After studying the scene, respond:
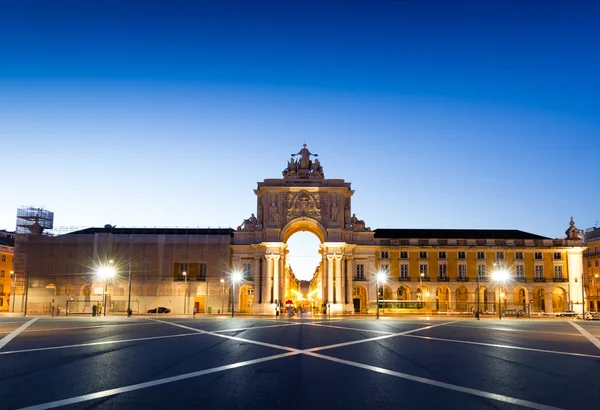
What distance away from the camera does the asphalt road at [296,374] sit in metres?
13.1

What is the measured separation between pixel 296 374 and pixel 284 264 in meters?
68.4

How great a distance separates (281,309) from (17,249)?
41.3 meters

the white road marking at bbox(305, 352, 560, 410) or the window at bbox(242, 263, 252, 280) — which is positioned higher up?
the window at bbox(242, 263, 252, 280)

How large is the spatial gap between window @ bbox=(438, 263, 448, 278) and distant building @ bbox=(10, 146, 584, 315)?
0.16 meters

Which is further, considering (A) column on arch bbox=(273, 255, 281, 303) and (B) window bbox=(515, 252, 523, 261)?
(B) window bbox=(515, 252, 523, 261)

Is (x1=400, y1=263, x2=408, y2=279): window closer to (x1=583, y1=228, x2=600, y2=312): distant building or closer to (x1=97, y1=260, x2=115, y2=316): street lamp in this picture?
(x1=583, y1=228, x2=600, y2=312): distant building

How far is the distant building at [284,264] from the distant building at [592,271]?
647cm

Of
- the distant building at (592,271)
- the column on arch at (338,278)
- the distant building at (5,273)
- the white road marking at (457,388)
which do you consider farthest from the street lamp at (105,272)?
the distant building at (592,271)

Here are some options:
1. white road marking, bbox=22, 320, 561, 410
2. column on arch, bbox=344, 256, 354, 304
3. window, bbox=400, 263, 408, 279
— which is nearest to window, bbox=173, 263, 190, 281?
column on arch, bbox=344, 256, 354, 304

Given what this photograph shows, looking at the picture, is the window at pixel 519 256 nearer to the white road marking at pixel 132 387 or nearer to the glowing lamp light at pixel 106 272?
the glowing lamp light at pixel 106 272

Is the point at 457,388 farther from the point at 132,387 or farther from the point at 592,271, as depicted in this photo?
the point at 592,271

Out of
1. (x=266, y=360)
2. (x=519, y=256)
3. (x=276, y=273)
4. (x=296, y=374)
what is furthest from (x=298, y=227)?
(x=296, y=374)

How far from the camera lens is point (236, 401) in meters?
13.1

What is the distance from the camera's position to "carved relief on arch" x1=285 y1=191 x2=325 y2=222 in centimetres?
8450
